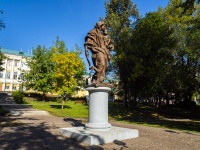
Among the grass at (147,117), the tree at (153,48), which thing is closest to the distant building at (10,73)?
the grass at (147,117)

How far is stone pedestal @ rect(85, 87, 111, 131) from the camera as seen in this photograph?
8367 mm

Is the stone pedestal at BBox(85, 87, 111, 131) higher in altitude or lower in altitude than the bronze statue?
lower

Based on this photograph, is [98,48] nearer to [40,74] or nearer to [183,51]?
[183,51]

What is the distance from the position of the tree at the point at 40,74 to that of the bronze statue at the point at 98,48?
34.4m

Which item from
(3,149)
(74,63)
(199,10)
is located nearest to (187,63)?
(199,10)

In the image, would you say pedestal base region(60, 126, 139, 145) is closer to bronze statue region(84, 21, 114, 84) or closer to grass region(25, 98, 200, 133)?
bronze statue region(84, 21, 114, 84)

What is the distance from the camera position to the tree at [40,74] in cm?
4275

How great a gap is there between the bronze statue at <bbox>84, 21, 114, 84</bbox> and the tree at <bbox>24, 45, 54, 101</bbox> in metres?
34.4

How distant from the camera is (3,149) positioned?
6023 millimetres

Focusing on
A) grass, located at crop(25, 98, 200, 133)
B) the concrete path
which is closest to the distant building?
the concrete path

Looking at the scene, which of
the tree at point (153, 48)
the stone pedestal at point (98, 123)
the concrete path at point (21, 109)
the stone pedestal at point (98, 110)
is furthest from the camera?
the tree at point (153, 48)

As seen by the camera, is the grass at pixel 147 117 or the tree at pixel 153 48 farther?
the tree at pixel 153 48

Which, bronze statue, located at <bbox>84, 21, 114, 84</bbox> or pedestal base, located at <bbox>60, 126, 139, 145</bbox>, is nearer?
pedestal base, located at <bbox>60, 126, 139, 145</bbox>

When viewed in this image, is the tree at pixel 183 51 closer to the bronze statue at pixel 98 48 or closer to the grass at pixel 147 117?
the grass at pixel 147 117
